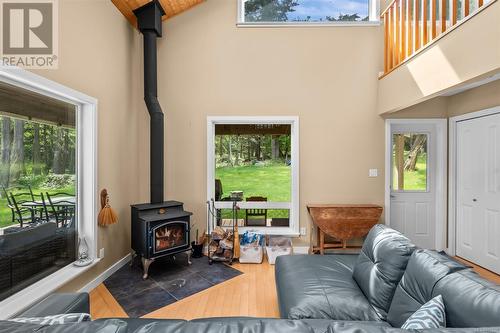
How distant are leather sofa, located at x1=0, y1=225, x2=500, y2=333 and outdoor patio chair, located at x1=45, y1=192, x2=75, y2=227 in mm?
1240

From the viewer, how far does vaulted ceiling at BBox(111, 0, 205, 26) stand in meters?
3.05

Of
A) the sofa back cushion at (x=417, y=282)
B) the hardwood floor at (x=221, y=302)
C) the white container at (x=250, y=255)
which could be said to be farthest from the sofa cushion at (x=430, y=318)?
the white container at (x=250, y=255)

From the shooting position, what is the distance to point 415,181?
3707 mm

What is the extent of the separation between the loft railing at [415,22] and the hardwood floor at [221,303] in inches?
115

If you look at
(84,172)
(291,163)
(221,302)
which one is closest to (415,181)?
(291,163)

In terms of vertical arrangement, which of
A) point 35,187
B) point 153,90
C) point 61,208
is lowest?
point 61,208

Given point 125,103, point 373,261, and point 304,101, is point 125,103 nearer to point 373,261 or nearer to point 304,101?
point 304,101

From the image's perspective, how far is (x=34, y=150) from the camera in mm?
2105

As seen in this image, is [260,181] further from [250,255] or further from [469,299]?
[469,299]

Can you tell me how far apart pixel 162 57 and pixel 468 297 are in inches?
158

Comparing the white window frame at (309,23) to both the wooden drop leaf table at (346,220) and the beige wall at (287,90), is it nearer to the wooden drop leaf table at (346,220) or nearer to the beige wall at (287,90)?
the beige wall at (287,90)

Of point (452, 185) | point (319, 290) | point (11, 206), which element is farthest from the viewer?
point (452, 185)

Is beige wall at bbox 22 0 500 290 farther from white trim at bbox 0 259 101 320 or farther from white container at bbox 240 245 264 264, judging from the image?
white trim at bbox 0 259 101 320

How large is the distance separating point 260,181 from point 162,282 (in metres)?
1.91
